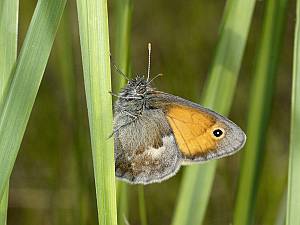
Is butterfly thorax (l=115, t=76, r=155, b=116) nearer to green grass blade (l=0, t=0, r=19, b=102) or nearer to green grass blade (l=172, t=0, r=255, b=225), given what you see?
green grass blade (l=172, t=0, r=255, b=225)

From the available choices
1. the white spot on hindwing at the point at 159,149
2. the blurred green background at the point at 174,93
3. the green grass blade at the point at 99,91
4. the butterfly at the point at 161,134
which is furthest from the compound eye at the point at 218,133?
the blurred green background at the point at 174,93

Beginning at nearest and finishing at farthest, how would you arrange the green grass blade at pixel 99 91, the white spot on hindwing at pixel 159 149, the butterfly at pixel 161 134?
the green grass blade at pixel 99 91, the butterfly at pixel 161 134, the white spot on hindwing at pixel 159 149

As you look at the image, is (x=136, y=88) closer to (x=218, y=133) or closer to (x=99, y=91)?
(x=218, y=133)

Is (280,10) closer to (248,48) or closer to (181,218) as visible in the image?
(181,218)

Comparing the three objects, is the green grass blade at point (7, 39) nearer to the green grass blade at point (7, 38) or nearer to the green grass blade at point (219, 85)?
the green grass blade at point (7, 38)

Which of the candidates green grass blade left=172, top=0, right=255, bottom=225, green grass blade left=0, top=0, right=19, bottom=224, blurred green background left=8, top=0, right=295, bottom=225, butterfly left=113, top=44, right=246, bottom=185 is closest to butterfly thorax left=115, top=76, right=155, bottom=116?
butterfly left=113, top=44, right=246, bottom=185

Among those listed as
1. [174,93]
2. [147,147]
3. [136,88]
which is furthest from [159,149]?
[174,93]

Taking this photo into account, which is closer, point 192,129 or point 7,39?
point 7,39
